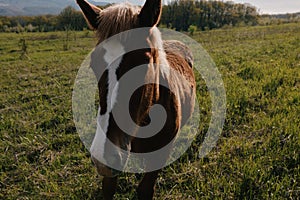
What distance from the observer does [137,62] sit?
1664 mm

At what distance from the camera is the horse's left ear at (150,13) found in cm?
169

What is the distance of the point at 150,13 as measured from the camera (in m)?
1.74

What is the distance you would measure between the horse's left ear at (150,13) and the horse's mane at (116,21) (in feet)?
0.19

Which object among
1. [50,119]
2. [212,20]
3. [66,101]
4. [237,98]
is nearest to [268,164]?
[237,98]

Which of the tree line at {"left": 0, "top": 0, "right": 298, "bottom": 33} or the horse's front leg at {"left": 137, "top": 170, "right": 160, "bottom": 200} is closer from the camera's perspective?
the horse's front leg at {"left": 137, "top": 170, "right": 160, "bottom": 200}

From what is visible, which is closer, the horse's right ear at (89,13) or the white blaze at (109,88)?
the white blaze at (109,88)

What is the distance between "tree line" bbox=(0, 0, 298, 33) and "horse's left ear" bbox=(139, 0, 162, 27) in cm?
2753

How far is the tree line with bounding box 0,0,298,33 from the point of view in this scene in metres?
29.8

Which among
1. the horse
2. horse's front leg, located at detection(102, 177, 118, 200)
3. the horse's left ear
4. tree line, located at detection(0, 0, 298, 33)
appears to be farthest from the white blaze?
tree line, located at detection(0, 0, 298, 33)

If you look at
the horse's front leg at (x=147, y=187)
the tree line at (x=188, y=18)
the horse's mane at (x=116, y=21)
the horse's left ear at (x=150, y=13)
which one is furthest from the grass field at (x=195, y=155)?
the tree line at (x=188, y=18)

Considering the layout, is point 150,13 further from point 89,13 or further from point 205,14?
point 205,14

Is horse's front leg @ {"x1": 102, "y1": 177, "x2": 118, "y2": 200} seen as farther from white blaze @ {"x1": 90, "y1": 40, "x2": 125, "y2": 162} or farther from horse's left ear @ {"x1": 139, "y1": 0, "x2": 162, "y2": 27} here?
horse's left ear @ {"x1": 139, "y1": 0, "x2": 162, "y2": 27}

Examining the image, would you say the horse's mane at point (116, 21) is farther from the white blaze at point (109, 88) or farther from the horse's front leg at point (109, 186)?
the horse's front leg at point (109, 186)

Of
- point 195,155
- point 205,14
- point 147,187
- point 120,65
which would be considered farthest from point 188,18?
point 120,65
